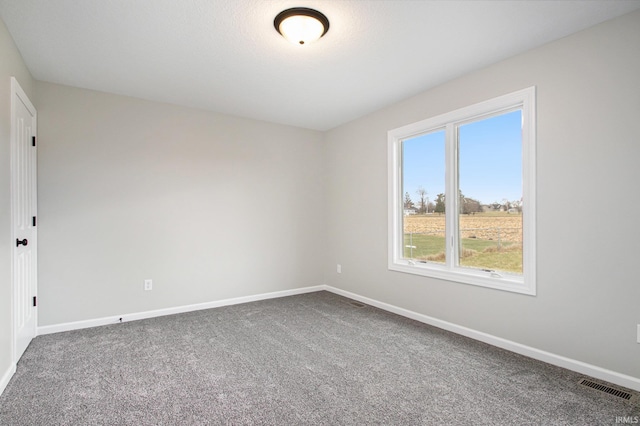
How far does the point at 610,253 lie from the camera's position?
2264 mm

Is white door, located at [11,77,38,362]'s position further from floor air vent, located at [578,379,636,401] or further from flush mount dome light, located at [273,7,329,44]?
floor air vent, located at [578,379,636,401]

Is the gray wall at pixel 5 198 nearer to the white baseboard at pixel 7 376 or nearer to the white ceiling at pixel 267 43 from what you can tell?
the white baseboard at pixel 7 376

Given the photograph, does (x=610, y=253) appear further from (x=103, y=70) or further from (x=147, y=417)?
(x=103, y=70)

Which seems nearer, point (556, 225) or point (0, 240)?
point (0, 240)

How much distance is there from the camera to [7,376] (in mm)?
2232

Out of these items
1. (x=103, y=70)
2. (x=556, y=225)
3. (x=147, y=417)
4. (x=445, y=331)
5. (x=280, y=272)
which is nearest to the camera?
(x=147, y=417)

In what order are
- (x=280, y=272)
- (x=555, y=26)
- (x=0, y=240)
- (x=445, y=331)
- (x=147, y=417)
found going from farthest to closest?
(x=280, y=272)
(x=445, y=331)
(x=555, y=26)
(x=0, y=240)
(x=147, y=417)

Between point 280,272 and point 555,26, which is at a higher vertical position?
point 555,26

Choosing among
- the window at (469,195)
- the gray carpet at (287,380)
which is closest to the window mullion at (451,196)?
the window at (469,195)

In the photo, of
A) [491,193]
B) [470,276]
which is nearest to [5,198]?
[470,276]

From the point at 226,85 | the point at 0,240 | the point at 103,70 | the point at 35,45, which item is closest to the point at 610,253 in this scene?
the point at 226,85

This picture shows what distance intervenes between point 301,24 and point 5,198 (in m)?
2.47

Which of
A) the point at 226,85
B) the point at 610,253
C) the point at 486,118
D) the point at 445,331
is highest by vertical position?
the point at 226,85

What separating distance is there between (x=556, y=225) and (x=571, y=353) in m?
0.98
